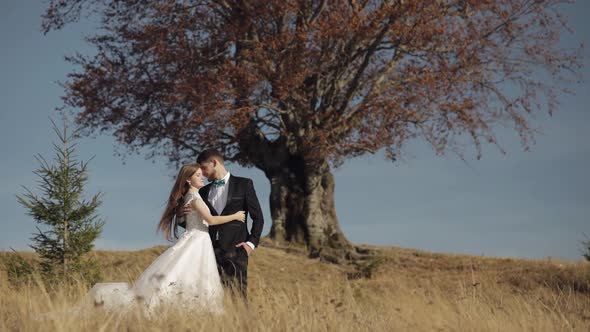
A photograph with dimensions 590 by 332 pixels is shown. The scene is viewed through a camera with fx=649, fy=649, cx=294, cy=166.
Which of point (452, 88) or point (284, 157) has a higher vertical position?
point (452, 88)

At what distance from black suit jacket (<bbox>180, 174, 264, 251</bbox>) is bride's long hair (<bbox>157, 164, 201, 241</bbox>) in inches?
14.7

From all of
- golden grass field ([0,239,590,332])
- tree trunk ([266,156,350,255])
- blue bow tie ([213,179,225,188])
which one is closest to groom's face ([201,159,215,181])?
blue bow tie ([213,179,225,188])

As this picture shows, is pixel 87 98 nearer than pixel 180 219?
No

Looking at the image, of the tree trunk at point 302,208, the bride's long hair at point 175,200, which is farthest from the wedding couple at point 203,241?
the tree trunk at point 302,208

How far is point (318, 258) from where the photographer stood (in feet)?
61.8

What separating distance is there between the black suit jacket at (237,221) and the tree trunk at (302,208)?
1177cm

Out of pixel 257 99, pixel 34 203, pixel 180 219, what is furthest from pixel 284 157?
pixel 180 219

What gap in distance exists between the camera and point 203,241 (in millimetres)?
7602

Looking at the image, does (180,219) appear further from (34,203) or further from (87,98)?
(87,98)

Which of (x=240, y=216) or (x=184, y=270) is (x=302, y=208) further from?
(x=184, y=270)

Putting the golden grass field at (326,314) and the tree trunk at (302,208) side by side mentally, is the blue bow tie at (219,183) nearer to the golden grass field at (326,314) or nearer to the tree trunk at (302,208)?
the golden grass field at (326,314)

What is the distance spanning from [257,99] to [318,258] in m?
4.92

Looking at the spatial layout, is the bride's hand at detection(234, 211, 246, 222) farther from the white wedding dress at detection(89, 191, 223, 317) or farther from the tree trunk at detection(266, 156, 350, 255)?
the tree trunk at detection(266, 156, 350, 255)

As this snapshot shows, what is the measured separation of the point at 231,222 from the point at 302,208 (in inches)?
480
